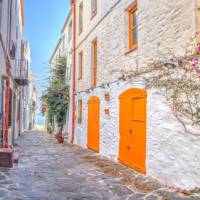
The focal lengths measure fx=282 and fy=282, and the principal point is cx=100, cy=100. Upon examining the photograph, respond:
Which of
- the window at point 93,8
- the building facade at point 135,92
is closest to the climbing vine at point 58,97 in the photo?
the building facade at point 135,92

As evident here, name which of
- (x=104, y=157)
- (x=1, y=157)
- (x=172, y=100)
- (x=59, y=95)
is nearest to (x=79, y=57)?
(x=59, y=95)

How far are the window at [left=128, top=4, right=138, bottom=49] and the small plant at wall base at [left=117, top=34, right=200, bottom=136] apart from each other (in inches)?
79.1

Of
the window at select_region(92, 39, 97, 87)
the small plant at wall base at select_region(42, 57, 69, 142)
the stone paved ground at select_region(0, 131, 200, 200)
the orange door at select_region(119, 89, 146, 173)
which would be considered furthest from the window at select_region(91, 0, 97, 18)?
the small plant at wall base at select_region(42, 57, 69, 142)

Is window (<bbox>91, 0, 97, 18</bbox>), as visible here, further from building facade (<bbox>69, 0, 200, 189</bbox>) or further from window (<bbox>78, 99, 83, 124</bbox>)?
window (<bbox>78, 99, 83, 124</bbox>)

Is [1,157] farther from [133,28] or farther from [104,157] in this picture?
[133,28]

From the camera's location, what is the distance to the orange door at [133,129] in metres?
7.42

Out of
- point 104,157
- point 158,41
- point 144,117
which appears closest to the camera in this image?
point 158,41

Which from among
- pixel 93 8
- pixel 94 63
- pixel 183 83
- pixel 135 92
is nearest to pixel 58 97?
pixel 94 63

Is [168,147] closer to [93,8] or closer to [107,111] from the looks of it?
[107,111]

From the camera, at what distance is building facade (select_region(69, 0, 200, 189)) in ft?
19.0

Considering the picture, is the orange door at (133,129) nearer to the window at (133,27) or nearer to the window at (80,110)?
the window at (133,27)

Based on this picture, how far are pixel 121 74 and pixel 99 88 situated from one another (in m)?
2.42

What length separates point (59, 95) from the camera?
18.3 meters

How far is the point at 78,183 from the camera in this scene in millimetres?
6297
